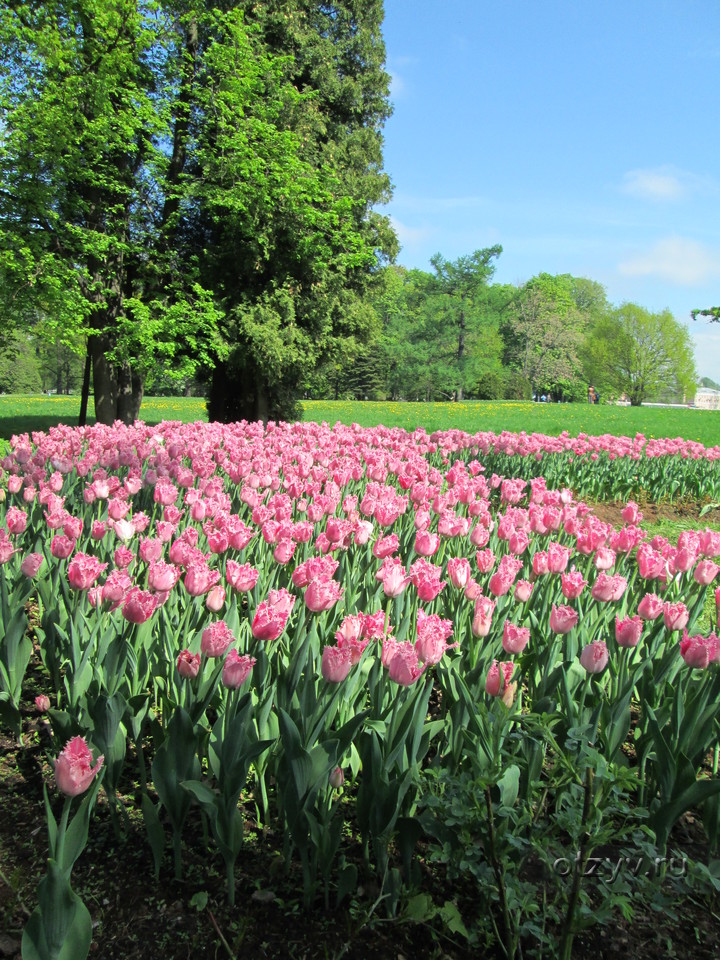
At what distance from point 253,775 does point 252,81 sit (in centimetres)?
1592

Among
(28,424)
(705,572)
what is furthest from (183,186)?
(705,572)

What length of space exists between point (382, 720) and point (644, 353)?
6154 cm

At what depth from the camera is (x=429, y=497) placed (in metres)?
4.78

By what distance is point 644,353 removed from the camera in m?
57.7

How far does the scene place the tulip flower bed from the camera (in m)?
1.73

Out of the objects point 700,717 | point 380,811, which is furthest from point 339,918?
point 700,717

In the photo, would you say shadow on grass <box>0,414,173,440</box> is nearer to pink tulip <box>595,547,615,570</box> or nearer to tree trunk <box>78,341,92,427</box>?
tree trunk <box>78,341,92,427</box>

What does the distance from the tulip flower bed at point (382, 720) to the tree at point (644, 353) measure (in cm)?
5880

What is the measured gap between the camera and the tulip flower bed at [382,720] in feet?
5.66

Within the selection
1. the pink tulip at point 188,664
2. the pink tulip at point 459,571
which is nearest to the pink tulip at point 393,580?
the pink tulip at point 459,571

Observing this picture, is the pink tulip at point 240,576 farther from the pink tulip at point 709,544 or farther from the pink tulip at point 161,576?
the pink tulip at point 709,544

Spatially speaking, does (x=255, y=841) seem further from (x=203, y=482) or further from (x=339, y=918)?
(x=203, y=482)

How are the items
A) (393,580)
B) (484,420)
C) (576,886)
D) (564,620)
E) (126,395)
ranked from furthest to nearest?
1. (484,420)
2. (126,395)
3. (393,580)
4. (564,620)
5. (576,886)

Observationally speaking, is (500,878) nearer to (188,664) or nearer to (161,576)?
(188,664)
